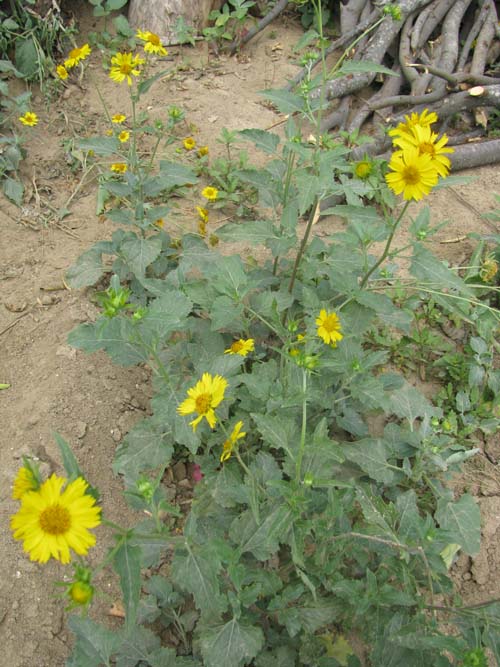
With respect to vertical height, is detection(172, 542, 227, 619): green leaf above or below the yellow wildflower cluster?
below

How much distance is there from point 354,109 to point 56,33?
2.52 m

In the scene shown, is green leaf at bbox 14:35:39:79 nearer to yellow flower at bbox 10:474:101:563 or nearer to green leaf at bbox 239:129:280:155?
green leaf at bbox 239:129:280:155

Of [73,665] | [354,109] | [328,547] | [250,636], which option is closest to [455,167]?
[354,109]

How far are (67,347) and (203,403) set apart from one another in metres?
1.16

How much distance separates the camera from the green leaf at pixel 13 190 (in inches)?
131

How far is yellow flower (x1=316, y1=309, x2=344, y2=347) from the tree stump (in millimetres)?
3812

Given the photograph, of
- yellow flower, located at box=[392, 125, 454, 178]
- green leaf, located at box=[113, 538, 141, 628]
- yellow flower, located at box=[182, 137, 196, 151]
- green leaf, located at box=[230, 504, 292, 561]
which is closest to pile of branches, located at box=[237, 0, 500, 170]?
yellow flower, located at box=[182, 137, 196, 151]

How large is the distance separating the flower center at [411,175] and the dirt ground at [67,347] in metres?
1.38

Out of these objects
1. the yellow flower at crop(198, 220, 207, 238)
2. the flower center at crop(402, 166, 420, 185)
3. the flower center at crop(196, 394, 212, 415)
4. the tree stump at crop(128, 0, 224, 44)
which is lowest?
the yellow flower at crop(198, 220, 207, 238)

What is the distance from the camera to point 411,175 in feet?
5.58

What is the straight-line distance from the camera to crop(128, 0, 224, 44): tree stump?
4.55 metres

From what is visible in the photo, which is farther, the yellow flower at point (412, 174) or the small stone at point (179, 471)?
the small stone at point (179, 471)

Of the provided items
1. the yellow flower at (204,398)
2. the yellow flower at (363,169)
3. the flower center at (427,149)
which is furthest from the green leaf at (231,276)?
the flower center at (427,149)

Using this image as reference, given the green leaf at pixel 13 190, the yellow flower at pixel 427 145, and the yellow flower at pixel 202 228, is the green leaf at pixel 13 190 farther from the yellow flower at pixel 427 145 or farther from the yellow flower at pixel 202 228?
the yellow flower at pixel 427 145
